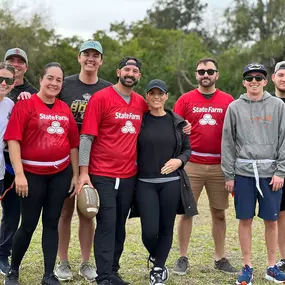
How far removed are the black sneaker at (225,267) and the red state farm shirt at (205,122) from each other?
1.27 meters

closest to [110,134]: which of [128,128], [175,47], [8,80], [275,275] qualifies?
[128,128]

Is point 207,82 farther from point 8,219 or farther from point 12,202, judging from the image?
point 8,219

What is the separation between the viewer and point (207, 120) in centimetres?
633

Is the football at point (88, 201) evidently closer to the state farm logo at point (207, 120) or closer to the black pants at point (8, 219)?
the black pants at point (8, 219)

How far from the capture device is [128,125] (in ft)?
17.6

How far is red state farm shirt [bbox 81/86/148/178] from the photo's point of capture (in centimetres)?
532

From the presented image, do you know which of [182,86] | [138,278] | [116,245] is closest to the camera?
[116,245]

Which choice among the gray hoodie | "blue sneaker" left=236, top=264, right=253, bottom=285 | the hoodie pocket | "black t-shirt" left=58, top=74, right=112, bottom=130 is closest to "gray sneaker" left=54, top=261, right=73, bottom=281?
"black t-shirt" left=58, top=74, right=112, bottom=130

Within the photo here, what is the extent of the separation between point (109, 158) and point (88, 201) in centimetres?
51

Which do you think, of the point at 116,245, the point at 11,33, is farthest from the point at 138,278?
the point at 11,33

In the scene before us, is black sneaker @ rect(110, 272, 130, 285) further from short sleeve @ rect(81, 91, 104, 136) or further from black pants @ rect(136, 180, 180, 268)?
short sleeve @ rect(81, 91, 104, 136)

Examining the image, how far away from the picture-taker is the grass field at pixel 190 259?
6.08 m

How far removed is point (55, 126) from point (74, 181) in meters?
0.65

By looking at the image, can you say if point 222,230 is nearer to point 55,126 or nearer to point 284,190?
point 284,190
